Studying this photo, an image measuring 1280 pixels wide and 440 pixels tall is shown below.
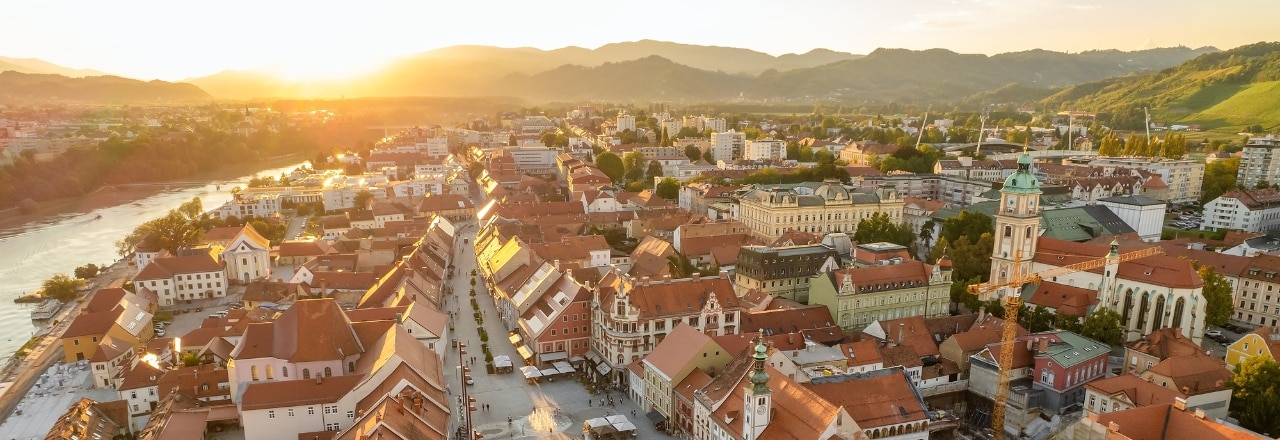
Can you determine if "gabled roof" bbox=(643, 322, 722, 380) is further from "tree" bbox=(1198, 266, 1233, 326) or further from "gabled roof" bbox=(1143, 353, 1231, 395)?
"tree" bbox=(1198, 266, 1233, 326)

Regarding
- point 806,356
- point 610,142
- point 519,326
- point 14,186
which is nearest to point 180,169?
point 14,186

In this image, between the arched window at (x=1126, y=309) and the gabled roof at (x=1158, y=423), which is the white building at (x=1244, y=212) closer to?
the arched window at (x=1126, y=309)

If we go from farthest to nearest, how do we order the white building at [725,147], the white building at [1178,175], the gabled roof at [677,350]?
the white building at [725,147], the white building at [1178,175], the gabled roof at [677,350]

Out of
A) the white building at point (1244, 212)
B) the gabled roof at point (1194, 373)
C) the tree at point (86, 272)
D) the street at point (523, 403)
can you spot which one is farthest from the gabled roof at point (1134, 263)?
the tree at point (86, 272)

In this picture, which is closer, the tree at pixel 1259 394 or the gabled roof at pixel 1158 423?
the gabled roof at pixel 1158 423

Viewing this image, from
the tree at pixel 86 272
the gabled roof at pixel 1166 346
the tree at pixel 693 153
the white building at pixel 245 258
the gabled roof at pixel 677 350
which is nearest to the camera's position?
the gabled roof at pixel 677 350

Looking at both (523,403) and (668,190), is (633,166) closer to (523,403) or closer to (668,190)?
(668,190)
